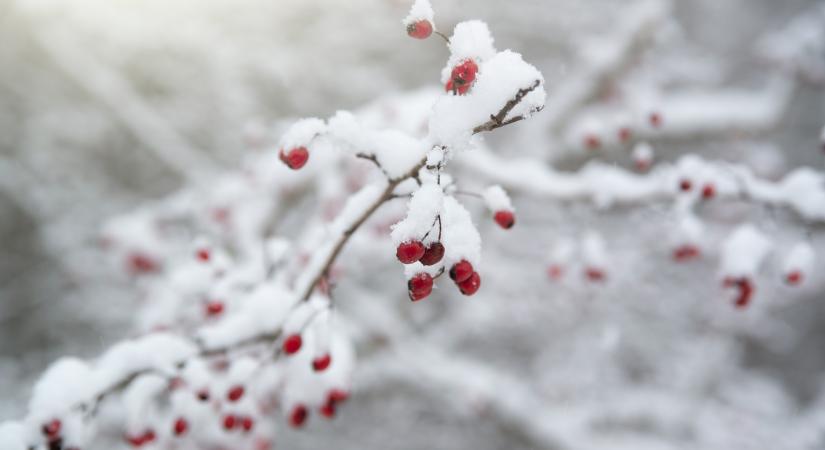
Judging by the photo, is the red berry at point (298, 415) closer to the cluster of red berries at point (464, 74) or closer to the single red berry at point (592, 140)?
the cluster of red berries at point (464, 74)

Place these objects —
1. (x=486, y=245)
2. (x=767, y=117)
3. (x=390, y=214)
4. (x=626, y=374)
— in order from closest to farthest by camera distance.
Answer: (x=390, y=214)
(x=767, y=117)
(x=486, y=245)
(x=626, y=374)

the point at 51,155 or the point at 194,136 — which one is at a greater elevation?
the point at 194,136

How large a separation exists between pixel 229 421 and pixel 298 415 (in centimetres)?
26

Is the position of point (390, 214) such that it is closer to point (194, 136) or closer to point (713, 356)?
point (194, 136)

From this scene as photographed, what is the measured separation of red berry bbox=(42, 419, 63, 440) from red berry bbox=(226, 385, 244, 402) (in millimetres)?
453

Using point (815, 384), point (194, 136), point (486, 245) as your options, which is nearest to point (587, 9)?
point (486, 245)

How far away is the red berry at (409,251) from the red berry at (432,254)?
3cm

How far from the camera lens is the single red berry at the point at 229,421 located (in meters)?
1.64

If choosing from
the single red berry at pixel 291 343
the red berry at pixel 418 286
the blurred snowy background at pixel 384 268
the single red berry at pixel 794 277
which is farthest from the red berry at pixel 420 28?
the blurred snowy background at pixel 384 268

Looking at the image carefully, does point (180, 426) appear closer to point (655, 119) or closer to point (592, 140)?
point (592, 140)

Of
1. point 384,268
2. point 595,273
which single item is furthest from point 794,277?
point 384,268

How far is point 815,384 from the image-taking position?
293 inches

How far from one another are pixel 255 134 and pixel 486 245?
2869mm

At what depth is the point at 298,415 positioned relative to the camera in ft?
5.29
